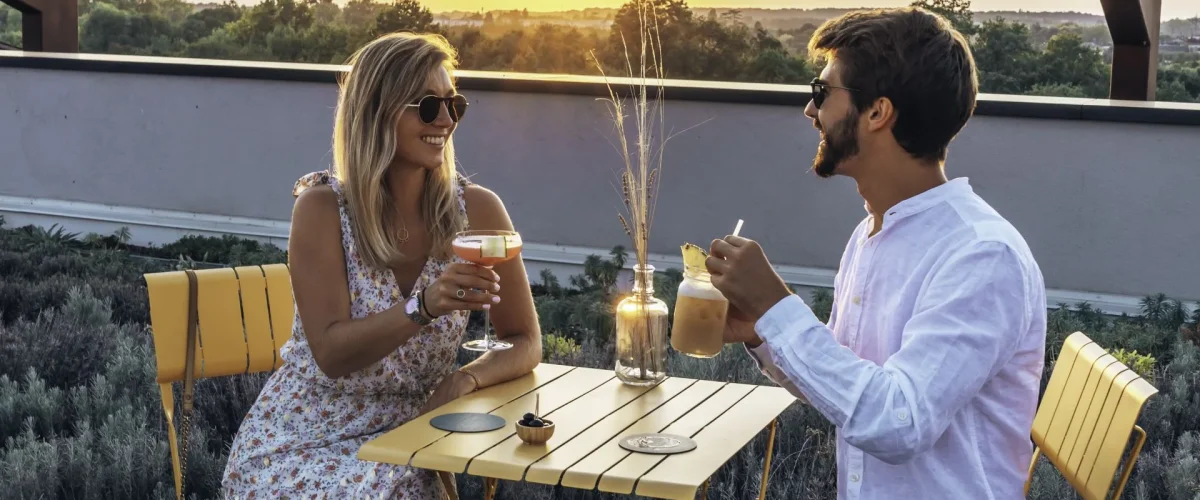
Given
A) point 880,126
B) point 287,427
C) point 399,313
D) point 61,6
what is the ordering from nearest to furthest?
point 880,126 → point 399,313 → point 287,427 → point 61,6

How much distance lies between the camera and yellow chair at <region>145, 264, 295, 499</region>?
3160mm

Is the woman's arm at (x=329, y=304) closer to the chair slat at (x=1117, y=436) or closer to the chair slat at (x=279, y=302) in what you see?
the chair slat at (x=279, y=302)

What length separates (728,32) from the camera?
13.6 metres

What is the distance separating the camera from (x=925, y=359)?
6.28 ft

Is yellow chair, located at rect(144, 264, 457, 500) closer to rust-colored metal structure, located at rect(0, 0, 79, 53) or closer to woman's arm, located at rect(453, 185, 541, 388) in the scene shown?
woman's arm, located at rect(453, 185, 541, 388)

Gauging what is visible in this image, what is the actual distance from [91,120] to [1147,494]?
22.4ft

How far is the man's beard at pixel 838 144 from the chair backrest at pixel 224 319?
5.60 feet

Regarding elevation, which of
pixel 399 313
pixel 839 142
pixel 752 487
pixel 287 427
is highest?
pixel 839 142

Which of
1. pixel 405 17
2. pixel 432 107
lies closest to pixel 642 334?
pixel 432 107

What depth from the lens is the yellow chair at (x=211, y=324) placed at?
10.4 ft

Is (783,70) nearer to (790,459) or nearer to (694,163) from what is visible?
(694,163)

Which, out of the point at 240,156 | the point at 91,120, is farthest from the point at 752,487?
the point at 91,120

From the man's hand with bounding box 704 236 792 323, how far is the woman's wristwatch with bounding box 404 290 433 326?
0.76 m

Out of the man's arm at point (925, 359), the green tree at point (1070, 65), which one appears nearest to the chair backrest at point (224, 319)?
the man's arm at point (925, 359)
